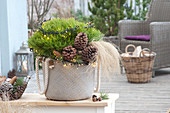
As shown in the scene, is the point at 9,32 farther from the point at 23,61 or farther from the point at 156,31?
the point at 156,31

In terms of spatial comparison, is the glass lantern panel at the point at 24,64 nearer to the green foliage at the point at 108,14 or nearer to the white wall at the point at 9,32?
the white wall at the point at 9,32

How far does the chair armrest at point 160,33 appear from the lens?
379cm

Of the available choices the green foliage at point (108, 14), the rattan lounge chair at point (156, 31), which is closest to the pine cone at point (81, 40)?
the rattan lounge chair at point (156, 31)

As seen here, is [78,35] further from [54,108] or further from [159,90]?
[159,90]

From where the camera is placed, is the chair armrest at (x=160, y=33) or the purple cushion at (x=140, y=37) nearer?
the chair armrest at (x=160, y=33)

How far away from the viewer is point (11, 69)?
11.2 feet

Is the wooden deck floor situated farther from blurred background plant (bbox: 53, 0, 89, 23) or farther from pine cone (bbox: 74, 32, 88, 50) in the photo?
blurred background plant (bbox: 53, 0, 89, 23)

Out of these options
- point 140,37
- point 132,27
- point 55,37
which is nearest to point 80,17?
point 132,27

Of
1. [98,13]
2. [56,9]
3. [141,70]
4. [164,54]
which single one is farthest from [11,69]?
[56,9]

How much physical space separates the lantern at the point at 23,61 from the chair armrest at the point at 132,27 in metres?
1.26

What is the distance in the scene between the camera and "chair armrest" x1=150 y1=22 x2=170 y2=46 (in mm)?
3788

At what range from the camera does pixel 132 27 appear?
4.38m

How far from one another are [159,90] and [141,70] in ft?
1.41

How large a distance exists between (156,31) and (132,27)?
60 centimetres
